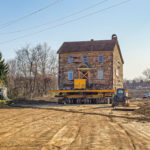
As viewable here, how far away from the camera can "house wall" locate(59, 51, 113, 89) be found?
1240 inches

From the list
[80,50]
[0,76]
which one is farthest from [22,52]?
[80,50]

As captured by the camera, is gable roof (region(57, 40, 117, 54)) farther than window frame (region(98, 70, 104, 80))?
Yes

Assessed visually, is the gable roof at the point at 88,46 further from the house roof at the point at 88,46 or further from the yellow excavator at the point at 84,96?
the yellow excavator at the point at 84,96

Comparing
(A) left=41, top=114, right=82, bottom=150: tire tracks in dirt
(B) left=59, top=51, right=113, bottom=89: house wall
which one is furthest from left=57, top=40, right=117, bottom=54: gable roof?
(A) left=41, top=114, right=82, bottom=150: tire tracks in dirt

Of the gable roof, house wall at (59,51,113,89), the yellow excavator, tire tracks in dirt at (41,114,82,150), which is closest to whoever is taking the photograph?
tire tracks in dirt at (41,114,82,150)

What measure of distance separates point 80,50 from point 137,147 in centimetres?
2696

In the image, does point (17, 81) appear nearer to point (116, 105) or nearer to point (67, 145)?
point (116, 105)

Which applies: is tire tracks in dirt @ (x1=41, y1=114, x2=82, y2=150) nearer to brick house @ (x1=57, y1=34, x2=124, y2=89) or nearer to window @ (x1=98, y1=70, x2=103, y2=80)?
brick house @ (x1=57, y1=34, x2=124, y2=89)

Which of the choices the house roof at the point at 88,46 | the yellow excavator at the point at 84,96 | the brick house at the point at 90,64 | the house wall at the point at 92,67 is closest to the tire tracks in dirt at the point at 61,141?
the yellow excavator at the point at 84,96

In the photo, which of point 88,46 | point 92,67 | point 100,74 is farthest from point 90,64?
point 88,46

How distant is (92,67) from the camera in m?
32.0

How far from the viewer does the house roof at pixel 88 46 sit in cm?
3225

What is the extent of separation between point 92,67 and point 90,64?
0.59 m

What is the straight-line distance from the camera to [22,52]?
5619 cm
